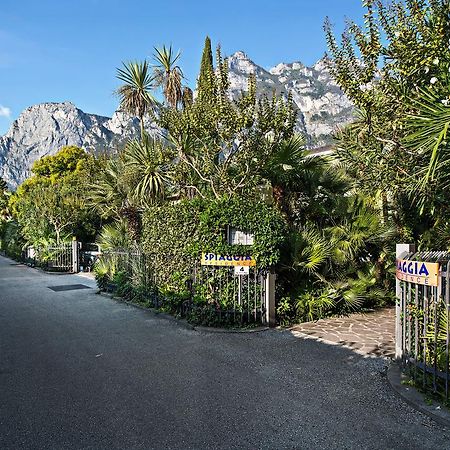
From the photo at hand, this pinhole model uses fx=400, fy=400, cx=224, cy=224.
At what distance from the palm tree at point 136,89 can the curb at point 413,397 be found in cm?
1244

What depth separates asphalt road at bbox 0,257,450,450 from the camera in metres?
3.57

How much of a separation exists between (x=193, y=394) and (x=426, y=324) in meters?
2.75

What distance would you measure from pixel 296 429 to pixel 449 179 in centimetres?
405

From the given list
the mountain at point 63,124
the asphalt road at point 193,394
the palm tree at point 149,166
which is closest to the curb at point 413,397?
the asphalt road at point 193,394

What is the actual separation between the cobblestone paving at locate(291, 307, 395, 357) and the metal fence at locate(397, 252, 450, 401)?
3.91ft

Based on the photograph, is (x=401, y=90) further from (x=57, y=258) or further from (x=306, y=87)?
(x=306, y=87)

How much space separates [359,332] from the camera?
720cm

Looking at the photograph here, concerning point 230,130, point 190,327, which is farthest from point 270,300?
point 230,130

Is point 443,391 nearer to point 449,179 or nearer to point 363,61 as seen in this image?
point 449,179

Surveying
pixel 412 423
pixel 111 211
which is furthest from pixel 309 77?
pixel 412 423

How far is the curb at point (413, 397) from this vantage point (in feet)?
12.5

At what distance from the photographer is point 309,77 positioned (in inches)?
6924

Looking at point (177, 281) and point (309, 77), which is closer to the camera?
point (177, 281)

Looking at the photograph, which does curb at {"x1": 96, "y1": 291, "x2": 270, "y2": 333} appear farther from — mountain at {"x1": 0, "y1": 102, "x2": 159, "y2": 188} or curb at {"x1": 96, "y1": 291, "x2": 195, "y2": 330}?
mountain at {"x1": 0, "y1": 102, "x2": 159, "y2": 188}
